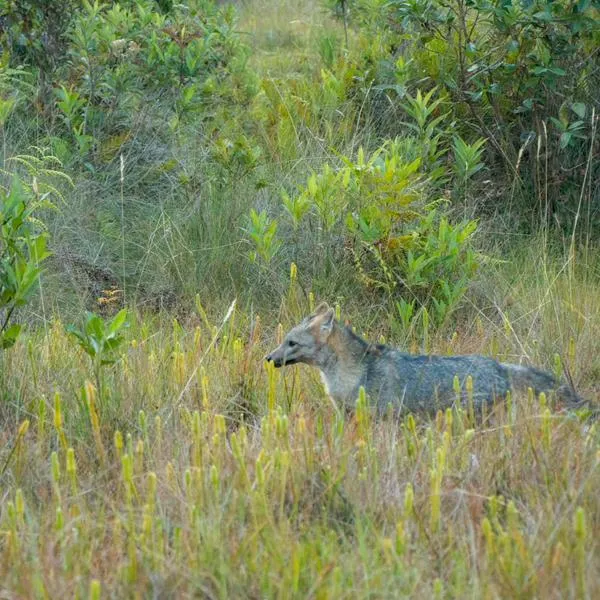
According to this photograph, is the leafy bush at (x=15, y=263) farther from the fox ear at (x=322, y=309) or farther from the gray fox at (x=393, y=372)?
the fox ear at (x=322, y=309)

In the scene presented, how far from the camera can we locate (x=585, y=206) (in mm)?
8492

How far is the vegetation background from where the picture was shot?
12.6 feet

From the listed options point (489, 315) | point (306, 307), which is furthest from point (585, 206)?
point (306, 307)

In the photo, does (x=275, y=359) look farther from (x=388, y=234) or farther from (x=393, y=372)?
(x=388, y=234)

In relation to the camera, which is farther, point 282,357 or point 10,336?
point 282,357

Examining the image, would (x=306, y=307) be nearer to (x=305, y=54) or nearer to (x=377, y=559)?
(x=377, y=559)

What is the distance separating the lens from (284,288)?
736cm

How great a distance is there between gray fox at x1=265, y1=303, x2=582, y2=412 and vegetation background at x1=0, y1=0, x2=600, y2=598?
152mm

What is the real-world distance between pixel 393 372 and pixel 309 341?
436 millimetres

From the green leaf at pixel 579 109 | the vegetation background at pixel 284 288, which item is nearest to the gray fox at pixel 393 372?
the vegetation background at pixel 284 288

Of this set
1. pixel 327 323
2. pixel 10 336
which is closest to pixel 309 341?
pixel 327 323

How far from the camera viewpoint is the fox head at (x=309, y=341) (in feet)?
18.9

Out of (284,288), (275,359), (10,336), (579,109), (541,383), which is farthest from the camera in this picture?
(579,109)

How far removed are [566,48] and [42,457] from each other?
520 cm
